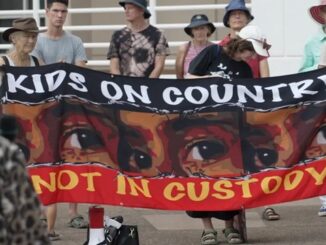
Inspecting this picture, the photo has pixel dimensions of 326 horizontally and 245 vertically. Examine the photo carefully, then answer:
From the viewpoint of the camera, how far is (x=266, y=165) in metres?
9.63

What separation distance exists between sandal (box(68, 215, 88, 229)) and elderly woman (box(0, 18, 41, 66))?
145cm

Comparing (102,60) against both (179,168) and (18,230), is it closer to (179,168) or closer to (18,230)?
(179,168)

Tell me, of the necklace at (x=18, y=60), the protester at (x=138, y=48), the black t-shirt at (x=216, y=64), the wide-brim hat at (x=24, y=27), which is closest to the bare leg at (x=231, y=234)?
the black t-shirt at (x=216, y=64)

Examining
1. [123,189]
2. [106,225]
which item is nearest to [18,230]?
[106,225]

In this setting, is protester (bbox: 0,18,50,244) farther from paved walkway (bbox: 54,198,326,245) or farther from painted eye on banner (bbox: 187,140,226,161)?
paved walkway (bbox: 54,198,326,245)

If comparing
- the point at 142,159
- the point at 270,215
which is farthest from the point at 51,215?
the point at 270,215

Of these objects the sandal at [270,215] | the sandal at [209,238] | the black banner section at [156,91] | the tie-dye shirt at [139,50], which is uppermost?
the tie-dye shirt at [139,50]

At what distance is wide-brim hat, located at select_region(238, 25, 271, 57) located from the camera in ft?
34.5

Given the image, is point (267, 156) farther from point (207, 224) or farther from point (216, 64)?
point (216, 64)

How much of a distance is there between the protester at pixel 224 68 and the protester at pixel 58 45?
144cm

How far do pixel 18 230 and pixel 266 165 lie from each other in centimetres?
442

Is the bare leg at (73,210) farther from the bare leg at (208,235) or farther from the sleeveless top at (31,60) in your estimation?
the bare leg at (208,235)

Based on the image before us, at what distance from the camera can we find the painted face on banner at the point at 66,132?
31.5 feet

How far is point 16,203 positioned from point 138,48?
18.8 feet
